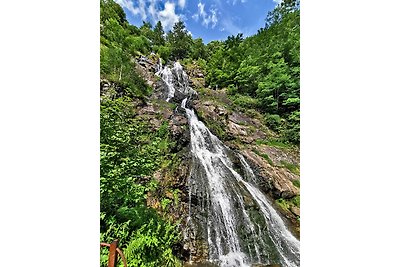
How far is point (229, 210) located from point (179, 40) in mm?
1109

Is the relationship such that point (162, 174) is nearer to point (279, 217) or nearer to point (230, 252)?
point (230, 252)

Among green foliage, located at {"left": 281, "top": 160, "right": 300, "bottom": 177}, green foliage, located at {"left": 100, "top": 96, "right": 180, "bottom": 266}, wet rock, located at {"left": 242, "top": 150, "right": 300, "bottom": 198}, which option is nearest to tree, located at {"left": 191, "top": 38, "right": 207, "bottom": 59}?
green foliage, located at {"left": 100, "top": 96, "right": 180, "bottom": 266}

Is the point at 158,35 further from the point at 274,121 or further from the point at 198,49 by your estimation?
the point at 274,121

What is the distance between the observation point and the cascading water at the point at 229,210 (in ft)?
5.01

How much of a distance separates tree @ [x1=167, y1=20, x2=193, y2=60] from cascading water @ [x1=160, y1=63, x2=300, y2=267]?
0.31 ft

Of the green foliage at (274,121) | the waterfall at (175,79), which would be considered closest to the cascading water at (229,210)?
the waterfall at (175,79)

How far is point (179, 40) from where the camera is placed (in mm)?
1675

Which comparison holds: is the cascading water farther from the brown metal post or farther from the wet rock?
the brown metal post

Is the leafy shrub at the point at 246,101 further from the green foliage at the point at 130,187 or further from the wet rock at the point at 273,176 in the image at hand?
the green foliage at the point at 130,187

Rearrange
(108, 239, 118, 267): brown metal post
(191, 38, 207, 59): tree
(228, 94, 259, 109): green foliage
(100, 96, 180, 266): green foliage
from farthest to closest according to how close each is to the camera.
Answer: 1. (228, 94, 259, 109): green foliage
2. (191, 38, 207, 59): tree
3. (100, 96, 180, 266): green foliage
4. (108, 239, 118, 267): brown metal post

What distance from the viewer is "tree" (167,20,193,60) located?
5.33 ft

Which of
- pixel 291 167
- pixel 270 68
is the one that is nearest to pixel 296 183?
pixel 291 167
